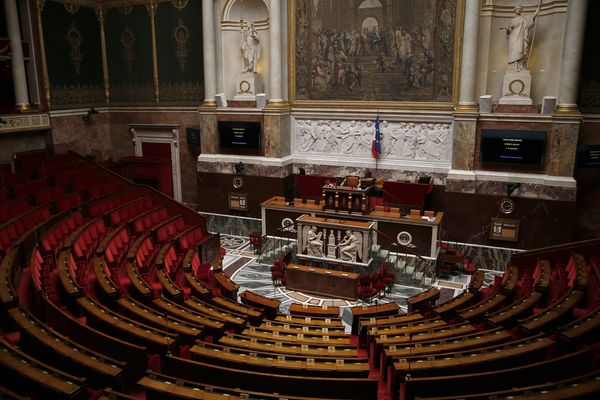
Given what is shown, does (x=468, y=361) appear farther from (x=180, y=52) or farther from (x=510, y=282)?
(x=180, y=52)

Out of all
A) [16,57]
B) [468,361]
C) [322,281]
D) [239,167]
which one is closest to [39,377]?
[468,361]

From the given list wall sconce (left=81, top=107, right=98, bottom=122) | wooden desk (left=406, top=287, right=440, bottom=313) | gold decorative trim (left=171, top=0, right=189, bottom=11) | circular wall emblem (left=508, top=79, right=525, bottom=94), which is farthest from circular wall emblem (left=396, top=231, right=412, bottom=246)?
wall sconce (left=81, top=107, right=98, bottom=122)

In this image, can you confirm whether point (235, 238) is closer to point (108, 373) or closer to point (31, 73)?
point (31, 73)

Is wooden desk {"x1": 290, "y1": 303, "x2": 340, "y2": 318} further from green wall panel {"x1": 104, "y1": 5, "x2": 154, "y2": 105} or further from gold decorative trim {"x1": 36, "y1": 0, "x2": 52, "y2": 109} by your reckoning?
gold decorative trim {"x1": 36, "y1": 0, "x2": 52, "y2": 109}

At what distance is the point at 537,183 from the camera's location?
38.9ft

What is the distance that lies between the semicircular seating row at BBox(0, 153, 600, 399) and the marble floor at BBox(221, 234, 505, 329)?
103cm

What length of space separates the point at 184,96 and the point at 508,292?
38.7 ft

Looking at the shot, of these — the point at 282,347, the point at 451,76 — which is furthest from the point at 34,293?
the point at 451,76

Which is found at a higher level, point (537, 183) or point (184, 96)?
point (184, 96)

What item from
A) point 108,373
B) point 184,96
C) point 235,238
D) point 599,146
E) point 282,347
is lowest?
point 235,238

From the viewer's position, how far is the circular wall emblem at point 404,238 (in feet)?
39.0

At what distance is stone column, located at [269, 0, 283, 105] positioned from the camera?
1407cm

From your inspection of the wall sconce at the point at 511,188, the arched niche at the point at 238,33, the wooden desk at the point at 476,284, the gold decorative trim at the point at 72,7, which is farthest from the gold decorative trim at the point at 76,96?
the wall sconce at the point at 511,188

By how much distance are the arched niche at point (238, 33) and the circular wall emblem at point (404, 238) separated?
6.42 m
